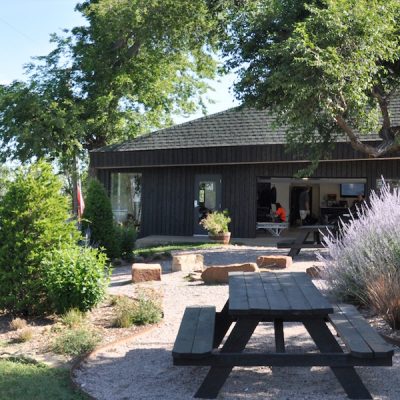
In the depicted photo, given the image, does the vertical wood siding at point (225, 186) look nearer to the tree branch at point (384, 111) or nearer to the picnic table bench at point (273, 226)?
the picnic table bench at point (273, 226)

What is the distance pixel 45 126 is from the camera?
2495 centimetres

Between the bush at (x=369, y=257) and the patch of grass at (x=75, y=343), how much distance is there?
2.98 m

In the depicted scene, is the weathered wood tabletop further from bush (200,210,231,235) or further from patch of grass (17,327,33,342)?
bush (200,210,231,235)

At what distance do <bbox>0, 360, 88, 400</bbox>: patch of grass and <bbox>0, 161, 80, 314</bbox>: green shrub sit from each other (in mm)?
1872

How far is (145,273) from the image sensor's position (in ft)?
33.1

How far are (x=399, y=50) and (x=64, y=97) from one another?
56.2 feet

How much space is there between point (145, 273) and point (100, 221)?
3248 millimetres

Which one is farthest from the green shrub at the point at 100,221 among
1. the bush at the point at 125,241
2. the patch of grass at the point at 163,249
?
the patch of grass at the point at 163,249

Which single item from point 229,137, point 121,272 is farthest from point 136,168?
point 121,272

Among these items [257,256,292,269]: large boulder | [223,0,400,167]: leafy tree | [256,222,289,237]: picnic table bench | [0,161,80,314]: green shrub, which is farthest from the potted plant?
[0,161,80,314]: green shrub

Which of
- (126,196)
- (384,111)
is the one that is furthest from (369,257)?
(126,196)

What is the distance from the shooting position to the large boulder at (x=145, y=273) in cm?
1001

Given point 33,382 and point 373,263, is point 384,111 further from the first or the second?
point 33,382

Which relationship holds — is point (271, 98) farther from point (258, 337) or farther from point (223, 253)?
point (258, 337)
